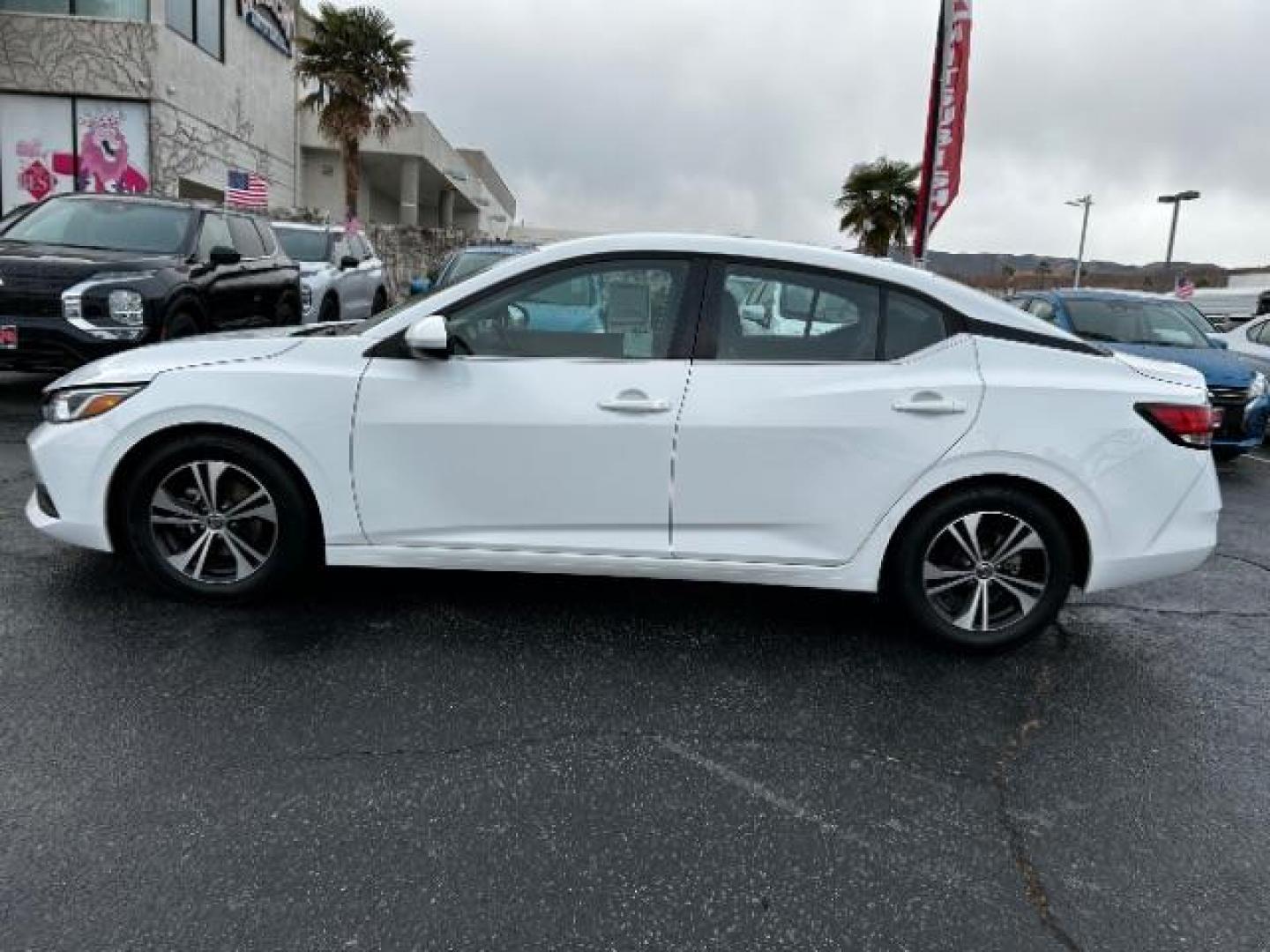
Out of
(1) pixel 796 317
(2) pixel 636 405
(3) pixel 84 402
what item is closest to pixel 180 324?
(3) pixel 84 402

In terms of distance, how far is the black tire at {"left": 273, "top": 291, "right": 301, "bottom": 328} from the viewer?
9.62m

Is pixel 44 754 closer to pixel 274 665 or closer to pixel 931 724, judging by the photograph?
pixel 274 665

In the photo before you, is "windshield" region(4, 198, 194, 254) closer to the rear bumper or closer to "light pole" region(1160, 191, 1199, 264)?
the rear bumper

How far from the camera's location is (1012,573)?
143 inches

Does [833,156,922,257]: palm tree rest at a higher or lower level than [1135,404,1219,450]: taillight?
higher

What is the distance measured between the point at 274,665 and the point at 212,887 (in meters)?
1.22

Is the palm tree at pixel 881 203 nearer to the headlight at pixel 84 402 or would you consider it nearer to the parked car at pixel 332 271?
the parked car at pixel 332 271

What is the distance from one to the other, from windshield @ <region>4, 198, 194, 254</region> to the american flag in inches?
559

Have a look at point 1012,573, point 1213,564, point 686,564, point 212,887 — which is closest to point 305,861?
point 212,887

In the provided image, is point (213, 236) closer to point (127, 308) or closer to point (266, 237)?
point (266, 237)

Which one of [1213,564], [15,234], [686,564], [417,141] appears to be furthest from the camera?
[417,141]

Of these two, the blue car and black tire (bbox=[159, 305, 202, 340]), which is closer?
black tire (bbox=[159, 305, 202, 340])

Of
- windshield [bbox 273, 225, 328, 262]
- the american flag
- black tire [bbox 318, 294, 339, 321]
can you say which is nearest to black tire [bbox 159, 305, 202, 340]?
black tire [bbox 318, 294, 339, 321]

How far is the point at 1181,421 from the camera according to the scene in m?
3.55
